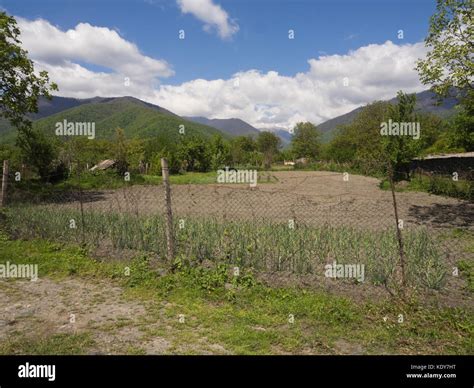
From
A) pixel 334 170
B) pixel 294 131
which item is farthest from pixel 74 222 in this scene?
pixel 294 131

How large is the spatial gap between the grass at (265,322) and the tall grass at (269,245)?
0.67m

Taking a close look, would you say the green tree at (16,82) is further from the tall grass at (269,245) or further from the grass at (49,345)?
the grass at (49,345)

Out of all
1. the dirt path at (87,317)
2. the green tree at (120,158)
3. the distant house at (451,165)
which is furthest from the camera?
the green tree at (120,158)

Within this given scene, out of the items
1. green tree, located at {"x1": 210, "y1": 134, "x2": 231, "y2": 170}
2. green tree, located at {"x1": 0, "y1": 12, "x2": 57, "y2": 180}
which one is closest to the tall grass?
green tree, located at {"x1": 0, "y1": 12, "x2": 57, "y2": 180}

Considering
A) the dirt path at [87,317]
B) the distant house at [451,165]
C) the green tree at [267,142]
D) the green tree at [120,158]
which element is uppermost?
the green tree at [267,142]

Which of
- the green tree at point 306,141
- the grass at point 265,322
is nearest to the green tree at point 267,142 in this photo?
the green tree at point 306,141

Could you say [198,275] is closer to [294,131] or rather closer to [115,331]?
[115,331]

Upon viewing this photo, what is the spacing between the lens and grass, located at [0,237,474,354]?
3789 mm

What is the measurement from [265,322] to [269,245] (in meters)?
2.34

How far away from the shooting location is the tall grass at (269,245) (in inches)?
227

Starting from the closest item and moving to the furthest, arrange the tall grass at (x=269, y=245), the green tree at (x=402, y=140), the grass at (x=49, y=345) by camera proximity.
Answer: the grass at (x=49, y=345), the tall grass at (x=269, y=245), the green tree at (x=402, y=140)

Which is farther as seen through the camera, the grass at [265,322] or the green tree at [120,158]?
the green tree at [120,158]

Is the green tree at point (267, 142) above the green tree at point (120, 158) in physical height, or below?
above

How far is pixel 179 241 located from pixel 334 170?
152 feet
